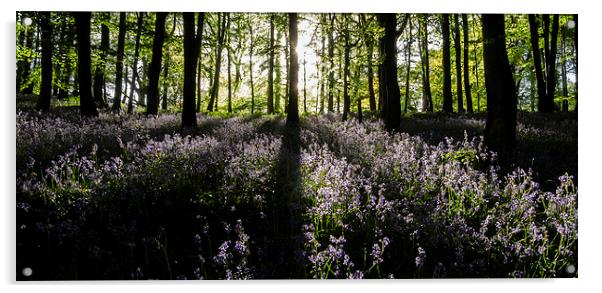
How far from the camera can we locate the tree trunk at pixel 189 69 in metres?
7.58

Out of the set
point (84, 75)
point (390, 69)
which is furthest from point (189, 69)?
point (390, 69)

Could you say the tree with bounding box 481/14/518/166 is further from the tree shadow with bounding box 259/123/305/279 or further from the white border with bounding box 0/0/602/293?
the tree shadow with bounding box 259/123/305/279

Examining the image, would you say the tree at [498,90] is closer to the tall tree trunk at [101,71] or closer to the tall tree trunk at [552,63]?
the tall tree trunk at [552,63]

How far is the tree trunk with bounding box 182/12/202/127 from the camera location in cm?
758

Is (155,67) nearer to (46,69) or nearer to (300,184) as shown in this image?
(46,69)

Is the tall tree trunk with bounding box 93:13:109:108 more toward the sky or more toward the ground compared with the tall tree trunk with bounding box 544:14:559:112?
more toward the sky

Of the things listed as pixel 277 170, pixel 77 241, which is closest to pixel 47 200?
pixel 77 241

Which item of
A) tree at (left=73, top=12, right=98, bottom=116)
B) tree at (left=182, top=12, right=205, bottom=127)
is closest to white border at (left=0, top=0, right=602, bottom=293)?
tree at (left=73, top=12, right=98, bottom=116)

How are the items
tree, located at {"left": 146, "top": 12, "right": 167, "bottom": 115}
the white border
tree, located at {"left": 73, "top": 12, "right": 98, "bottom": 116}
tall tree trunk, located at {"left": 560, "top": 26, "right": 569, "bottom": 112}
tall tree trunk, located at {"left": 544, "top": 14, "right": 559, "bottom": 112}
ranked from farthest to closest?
tree, located at {"left": 146, "top": 12, "right": 167, "bottom": 115} → tree, located at {"left": 73, "top": 12, "right": 98, "bottom": 116} → tall tree trunk, located at {"left": 544, "top": 14, "right": 559, "bottom": 112} → tall tree trunk, located at {"left": 560, "top": 26, "right": 569, "bottom": 112} → the white border

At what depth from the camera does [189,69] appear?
7777 millimetres

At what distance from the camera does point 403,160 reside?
4.66 metres

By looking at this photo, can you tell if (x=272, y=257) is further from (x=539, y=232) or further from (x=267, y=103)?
(x=267, y=103)
